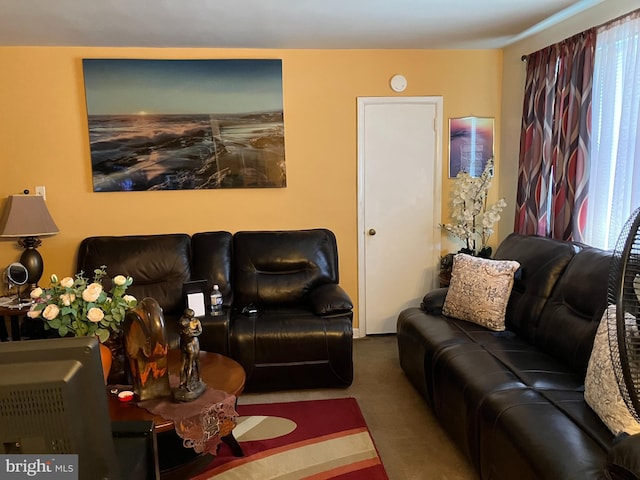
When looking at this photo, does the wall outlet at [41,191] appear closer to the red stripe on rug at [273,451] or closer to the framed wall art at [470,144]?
the red stripe on rug at [273,451]

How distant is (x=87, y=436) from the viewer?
862mm

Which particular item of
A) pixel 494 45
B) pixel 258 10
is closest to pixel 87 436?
pixel 258 10

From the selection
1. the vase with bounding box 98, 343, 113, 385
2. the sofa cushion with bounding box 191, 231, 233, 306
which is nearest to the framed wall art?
the sofa cushion with bounding box 191, 231, 233, 306

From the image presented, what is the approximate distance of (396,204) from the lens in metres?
3.89

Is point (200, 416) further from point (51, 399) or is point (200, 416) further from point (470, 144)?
point (470, 144)

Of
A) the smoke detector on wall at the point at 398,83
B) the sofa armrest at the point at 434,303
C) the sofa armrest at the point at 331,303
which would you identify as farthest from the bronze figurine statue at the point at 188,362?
the smoke detector on wall at the point at 398,83

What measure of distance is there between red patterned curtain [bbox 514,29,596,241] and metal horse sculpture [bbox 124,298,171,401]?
2.52 m

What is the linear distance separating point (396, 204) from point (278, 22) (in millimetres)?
1713

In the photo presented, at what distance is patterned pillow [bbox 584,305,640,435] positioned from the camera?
158 cm

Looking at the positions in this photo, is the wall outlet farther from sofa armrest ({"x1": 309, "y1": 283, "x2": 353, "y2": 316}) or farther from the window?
the window

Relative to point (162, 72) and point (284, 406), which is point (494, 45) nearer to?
point (162, 72)

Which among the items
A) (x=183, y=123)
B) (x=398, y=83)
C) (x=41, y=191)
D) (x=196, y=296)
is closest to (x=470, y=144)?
(x=398, y=83)

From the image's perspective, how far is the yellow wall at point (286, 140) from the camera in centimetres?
349

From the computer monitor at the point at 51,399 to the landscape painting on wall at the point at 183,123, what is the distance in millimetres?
2932
